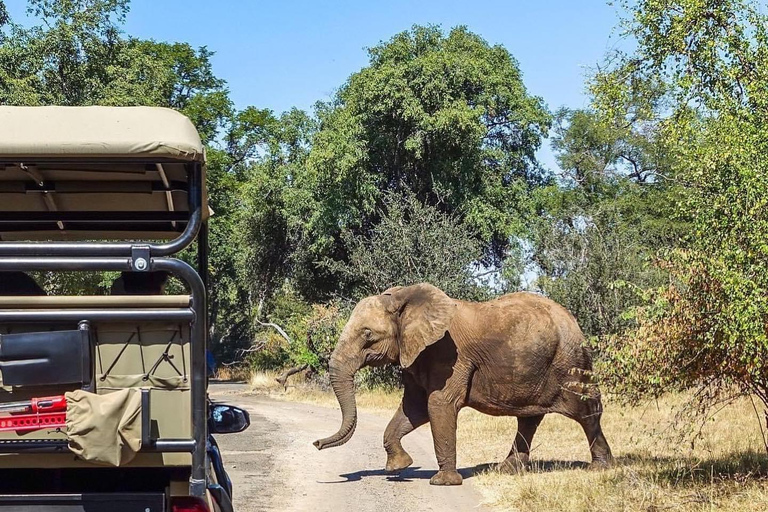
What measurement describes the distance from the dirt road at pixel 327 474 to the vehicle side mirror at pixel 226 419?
4.07 m

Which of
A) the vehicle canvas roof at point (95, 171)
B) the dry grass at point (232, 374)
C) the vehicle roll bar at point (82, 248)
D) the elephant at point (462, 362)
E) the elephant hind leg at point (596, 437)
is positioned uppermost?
the vehicle canvas roof at point (95, 171)

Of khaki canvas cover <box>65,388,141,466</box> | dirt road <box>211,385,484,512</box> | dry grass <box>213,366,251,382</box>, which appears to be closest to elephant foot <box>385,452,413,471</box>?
dirt road <box>211,385,484,512</box>

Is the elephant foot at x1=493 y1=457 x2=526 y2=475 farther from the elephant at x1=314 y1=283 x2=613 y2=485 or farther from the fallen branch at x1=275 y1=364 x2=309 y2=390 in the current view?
the fallen branch at x1=275 y1=364 x2=309 y2=390

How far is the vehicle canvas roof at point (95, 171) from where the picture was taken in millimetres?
4500

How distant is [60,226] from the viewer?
6.80m

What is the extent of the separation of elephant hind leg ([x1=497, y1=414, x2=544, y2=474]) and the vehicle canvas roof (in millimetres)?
7003

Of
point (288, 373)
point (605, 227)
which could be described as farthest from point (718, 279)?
point (288, 373)

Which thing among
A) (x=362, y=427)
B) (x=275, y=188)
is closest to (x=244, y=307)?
(x=275, y=188)

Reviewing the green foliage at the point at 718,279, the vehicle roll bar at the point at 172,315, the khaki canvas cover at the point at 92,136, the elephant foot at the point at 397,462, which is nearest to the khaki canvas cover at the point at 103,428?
the vehicle roll bar at the point at 172,315

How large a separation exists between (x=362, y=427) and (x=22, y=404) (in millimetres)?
14879

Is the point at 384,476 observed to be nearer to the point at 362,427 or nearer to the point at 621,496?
the point at 621,496

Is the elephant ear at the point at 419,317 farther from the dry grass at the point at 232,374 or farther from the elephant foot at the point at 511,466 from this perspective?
the dry grass at the point at 232,374

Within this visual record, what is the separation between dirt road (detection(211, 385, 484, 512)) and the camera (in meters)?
10.6

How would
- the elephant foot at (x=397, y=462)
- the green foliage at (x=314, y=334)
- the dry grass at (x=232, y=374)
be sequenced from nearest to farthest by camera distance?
the elephant foot at (x=397, y=462)
the green foliage at (x=314, y=334)
the dry grass at (x=232, y=374)
